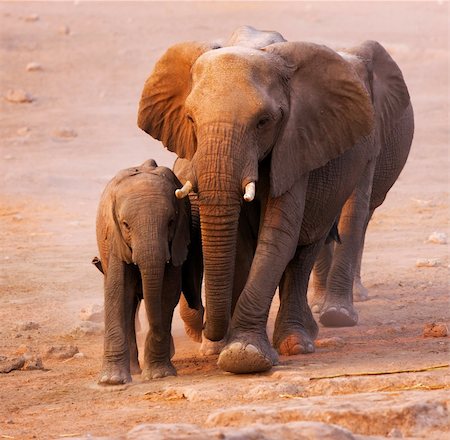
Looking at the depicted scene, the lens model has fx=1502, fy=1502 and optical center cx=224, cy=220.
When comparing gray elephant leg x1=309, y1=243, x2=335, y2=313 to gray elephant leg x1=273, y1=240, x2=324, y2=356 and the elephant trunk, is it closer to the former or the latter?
gray elephant leg x1=273, y1=240, x2=324, y2=356

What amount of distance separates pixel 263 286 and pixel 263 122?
87 cm

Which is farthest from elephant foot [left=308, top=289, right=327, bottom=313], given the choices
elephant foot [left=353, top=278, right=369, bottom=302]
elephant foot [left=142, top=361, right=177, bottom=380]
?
elephant foot [left=142, top=361, right=177, bottom=380]

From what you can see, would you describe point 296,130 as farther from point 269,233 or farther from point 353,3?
point 353,3

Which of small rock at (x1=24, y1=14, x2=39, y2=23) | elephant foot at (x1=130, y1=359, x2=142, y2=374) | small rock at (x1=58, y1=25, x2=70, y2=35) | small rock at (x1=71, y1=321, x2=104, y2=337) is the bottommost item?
small rock at (x1=24, y1=14, x2=39, y2=23)

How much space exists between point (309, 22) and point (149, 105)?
1958 cm

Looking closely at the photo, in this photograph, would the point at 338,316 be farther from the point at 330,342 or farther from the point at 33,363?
the point at 33,363

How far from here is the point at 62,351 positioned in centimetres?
903

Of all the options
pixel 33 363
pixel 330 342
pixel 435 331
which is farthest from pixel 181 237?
pixel 435 331

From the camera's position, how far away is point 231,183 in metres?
7.46

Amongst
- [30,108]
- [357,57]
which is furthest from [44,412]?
[30,108]

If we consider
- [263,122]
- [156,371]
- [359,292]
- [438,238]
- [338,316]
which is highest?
[263,122]

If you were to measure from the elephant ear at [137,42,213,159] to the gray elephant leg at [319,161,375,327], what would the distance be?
2081 mm

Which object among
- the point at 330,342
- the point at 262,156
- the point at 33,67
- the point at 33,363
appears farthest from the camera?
the point at 33,67

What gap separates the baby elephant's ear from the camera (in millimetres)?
7766
